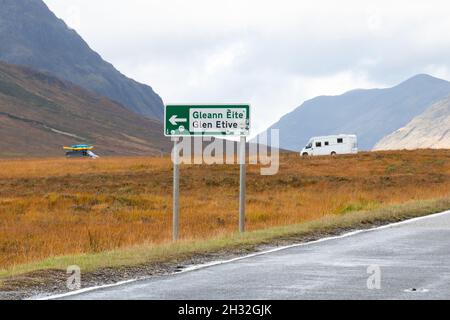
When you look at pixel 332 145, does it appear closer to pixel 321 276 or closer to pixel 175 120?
pixel 175 120

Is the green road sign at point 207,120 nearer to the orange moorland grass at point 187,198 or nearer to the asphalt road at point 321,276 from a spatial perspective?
the orange moorland grass at point 187,198

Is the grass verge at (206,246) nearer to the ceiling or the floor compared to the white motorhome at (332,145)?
nearer to the floor

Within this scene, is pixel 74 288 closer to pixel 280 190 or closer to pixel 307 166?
pixel 280 190

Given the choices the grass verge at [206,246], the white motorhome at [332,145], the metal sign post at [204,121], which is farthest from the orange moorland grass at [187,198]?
the white motorhome at [332,145]

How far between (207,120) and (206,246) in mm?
3744

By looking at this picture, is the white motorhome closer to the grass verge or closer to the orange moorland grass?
the orange moorland grass

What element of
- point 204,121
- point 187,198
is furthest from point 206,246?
point 187,198

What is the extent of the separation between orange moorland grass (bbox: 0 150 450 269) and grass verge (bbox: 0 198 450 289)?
178 centimetres

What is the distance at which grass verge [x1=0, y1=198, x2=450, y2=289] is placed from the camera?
492 inches

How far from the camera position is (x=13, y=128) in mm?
180000

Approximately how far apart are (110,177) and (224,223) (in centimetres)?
2637

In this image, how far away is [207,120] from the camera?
17531 millimetres

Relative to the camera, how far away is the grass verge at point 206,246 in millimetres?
12484

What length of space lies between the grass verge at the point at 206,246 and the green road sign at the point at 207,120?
2224 mm
